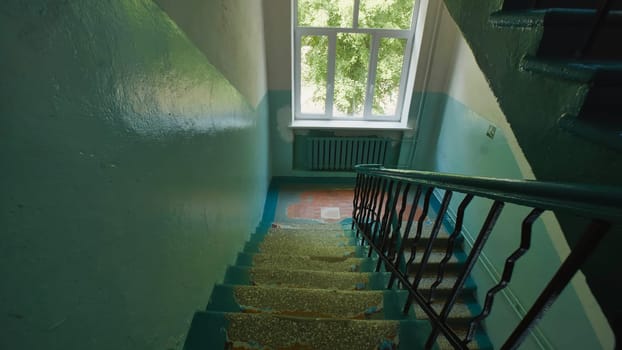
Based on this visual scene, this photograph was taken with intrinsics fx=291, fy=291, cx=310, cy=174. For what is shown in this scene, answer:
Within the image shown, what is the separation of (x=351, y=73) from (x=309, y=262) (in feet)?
11.6

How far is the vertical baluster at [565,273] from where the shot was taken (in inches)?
20.8

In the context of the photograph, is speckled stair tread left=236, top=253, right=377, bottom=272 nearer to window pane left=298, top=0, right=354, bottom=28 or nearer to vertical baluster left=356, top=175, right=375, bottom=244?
vertical baluster left=356, top=175, right=375, bottom=244

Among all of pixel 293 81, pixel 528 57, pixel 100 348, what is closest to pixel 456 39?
pixel 293 81

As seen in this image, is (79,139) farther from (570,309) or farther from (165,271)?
(570,309)

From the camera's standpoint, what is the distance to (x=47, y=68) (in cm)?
60

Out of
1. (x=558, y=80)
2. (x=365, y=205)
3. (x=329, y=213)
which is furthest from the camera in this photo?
(x=329, y=213)

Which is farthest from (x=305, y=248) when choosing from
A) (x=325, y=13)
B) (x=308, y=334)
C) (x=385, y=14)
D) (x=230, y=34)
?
(x=385, y=14)

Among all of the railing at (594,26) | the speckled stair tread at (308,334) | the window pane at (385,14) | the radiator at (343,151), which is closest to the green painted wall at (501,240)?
the radiator at (343,151)

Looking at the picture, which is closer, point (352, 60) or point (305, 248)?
point (305, 248)

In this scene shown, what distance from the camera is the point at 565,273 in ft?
1.98

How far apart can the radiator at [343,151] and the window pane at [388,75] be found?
598 mm

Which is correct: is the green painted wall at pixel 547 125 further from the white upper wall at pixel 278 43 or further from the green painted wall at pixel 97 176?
the white upper wall at pixel 278 43

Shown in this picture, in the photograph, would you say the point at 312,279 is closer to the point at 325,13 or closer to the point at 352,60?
the point at 352,60

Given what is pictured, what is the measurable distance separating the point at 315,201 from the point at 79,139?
13.9 feet
